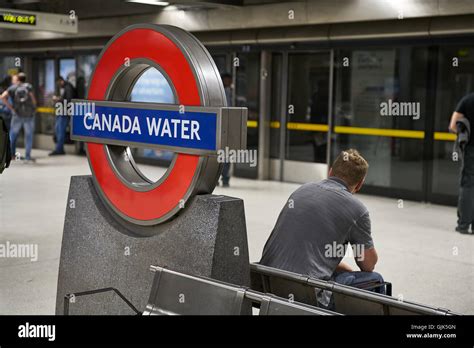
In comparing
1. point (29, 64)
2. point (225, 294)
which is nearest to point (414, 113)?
point (225, 294)

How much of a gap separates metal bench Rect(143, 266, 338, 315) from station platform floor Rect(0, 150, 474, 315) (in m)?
1.69

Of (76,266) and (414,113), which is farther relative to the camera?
(414,113)

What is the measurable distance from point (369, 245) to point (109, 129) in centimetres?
156

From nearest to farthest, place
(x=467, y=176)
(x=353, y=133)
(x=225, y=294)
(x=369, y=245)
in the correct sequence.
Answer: (x=225, y=294)
(x=369, y=245)
(x=467, y=176)
(x=353, y=133)

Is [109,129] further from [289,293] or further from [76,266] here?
[289,293]

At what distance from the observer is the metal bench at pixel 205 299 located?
2.65 metres

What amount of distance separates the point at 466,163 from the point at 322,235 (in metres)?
4.59

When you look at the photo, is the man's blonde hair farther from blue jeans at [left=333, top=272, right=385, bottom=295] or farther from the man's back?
the man's back

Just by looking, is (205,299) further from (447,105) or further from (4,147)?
(447,105)

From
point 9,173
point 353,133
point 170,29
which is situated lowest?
point 9,173

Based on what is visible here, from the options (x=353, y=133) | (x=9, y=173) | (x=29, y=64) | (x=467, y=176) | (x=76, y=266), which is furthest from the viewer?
(x=29, y=64)

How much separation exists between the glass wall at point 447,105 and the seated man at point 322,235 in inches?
232

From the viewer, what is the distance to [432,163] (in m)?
9.20

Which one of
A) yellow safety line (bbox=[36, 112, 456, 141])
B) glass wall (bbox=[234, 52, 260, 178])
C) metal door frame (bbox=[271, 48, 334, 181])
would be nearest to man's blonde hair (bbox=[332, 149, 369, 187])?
yellow safety line (bbox=[36, 112, 456, 141])
